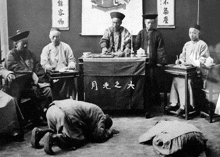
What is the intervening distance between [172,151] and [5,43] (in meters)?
4.87

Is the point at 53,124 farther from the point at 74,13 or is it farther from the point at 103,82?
the point at 74,13

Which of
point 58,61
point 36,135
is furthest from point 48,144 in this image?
point 58,61

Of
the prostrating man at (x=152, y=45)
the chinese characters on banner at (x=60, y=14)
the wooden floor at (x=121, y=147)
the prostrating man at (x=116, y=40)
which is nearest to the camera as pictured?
the wooden floor at (x=121, y=147)

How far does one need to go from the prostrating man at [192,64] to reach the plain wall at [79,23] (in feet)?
3.46

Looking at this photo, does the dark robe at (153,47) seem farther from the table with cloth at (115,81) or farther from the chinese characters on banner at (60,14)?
the chinese characters on banner at (60,14)

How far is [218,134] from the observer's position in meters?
4.98

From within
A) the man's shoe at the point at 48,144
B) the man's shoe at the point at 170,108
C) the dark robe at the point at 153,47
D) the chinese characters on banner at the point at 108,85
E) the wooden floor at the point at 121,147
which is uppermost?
the dark robe at the point at 153,47

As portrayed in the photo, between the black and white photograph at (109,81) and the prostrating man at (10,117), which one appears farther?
the prostrating man at (10,117)

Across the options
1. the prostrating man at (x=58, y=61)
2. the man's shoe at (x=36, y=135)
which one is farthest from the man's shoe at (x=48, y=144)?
the prostrating man at (x=58, y=61)

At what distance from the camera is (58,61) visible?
659cm

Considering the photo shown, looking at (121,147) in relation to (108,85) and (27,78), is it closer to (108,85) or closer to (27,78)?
(108,85)

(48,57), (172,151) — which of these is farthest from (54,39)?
(172,151)

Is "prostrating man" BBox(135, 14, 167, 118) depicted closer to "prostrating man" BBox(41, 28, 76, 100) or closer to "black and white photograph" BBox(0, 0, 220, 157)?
"black and white photograph" BBox(0, 0, 220, 157)

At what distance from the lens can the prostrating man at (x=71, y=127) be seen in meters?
4.32
